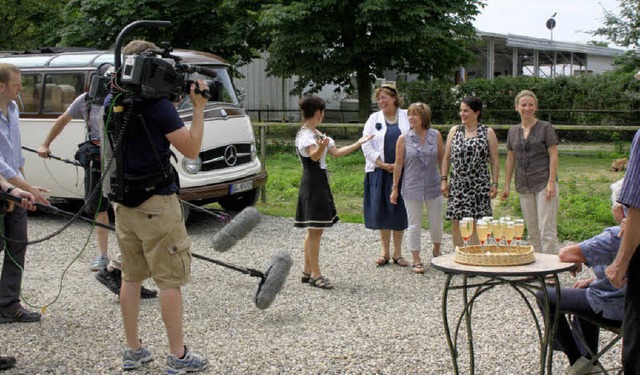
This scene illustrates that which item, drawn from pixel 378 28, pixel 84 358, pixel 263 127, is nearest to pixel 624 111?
pixel 378 28

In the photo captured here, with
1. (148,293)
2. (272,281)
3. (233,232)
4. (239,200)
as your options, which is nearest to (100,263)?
(148,293)

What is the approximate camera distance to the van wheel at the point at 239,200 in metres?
12.4

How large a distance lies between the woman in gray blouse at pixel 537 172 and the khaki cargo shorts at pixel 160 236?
399 centimetres

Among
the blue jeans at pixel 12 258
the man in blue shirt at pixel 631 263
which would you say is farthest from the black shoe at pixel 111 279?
the man in blue shirt at pixel 631 263

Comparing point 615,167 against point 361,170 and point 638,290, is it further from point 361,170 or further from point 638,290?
point 638,290

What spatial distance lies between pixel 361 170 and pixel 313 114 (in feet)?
34.0

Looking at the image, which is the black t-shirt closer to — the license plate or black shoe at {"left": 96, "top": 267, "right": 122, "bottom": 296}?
black shoe at {"left": 96, "top": 267, "right": 122, "bottom": 296}

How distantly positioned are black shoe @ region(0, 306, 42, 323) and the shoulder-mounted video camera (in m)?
2.59

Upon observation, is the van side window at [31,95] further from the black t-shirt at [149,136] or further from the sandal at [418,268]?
the black t-shirt at [149,136]

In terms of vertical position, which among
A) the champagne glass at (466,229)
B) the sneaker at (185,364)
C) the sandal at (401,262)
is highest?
the champagne glass at (466,229)

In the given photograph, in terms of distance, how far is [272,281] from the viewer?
649 centimetres

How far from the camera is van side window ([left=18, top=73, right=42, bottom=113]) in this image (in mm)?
12031

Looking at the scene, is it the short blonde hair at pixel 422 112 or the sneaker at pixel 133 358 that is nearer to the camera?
the sneaker at pixel 133 358

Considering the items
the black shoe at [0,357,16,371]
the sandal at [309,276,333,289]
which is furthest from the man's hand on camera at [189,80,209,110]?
the sandal at [309,276,333,289]
